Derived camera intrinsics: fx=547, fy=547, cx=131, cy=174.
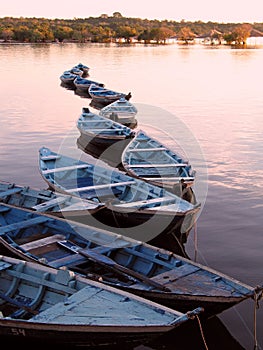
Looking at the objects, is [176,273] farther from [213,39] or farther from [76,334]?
[213,39]

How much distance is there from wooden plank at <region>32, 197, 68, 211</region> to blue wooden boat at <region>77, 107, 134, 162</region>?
786 cm

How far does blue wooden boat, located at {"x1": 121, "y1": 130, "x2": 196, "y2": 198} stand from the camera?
52.2 ft

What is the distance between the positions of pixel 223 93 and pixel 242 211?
91.1ft

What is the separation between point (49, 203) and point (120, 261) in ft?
11.5

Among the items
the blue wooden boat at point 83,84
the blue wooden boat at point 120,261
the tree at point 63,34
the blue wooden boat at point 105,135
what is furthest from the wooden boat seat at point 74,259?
the tree at point 63,34

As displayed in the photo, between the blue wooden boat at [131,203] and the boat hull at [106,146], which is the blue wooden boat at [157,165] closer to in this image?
the blue wooden boat at [131,203]

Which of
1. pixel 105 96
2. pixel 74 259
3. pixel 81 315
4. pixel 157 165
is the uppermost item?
pixel 105 96

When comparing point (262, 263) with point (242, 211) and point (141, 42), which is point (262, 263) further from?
point (141, 42)

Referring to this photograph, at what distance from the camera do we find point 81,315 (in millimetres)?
8219

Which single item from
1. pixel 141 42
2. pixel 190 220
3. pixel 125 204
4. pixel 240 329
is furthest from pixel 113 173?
pixel 141 42

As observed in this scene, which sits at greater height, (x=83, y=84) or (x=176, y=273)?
(x=83, y=84)

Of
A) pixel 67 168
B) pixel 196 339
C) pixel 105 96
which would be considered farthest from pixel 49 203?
pixel 105 96

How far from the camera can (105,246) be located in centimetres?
1138

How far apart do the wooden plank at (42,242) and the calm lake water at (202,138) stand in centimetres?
315
